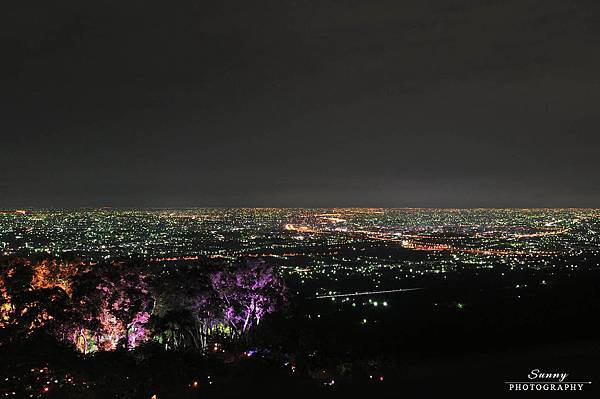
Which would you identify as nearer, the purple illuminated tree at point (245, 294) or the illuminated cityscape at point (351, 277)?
the illuminated cityscape at point (351, 277)

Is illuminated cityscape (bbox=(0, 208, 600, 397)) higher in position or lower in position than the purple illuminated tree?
lower

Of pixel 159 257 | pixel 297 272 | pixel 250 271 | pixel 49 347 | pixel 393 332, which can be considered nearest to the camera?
pixel 49 347

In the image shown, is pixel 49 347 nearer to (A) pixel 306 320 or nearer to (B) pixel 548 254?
(A) pixel 306 320

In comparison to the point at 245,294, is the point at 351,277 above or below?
below

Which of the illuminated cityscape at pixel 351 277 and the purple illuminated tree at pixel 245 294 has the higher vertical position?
the purple illuminated tree at pixel 245 294

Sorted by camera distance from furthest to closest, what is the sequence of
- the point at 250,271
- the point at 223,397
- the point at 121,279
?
the point at 250,271 → the point at 121,279 → the point at 223,397

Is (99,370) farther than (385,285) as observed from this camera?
No

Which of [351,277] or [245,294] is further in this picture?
[351,277]

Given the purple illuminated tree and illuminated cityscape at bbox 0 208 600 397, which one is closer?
illuminated cityscape at bbox 0 208 600 397

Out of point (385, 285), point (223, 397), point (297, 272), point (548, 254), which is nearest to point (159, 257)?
point (297, 272)

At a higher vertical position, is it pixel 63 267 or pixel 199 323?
pixel 63 267
